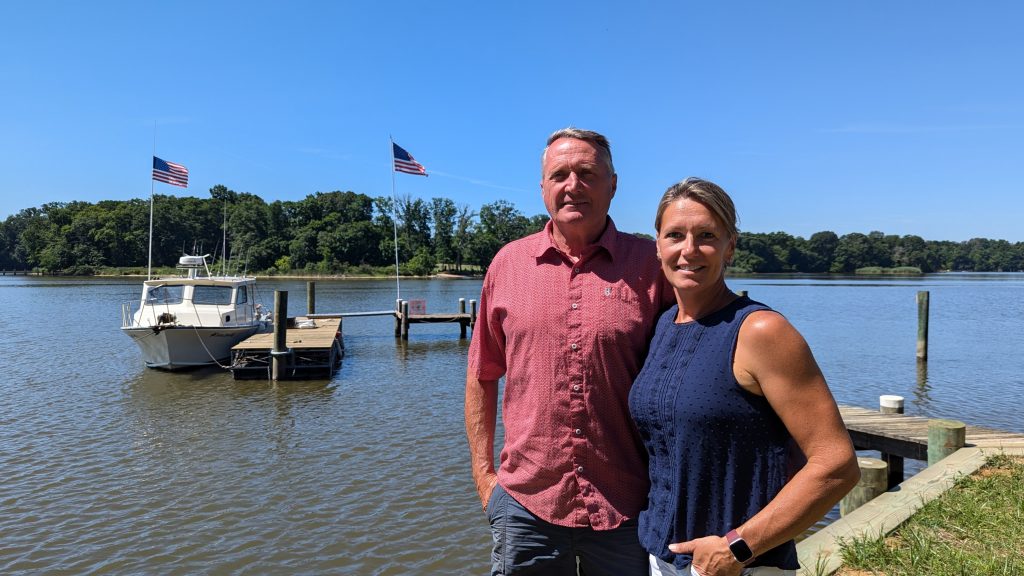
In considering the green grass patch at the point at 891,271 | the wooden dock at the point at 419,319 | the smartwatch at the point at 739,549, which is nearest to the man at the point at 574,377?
the smartwatch at the point at 739,549

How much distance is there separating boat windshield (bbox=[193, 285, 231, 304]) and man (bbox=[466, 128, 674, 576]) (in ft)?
64.7

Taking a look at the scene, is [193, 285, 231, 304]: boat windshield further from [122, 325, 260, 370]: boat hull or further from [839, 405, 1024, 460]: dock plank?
[839, 405, 1024, 460]: dock plank

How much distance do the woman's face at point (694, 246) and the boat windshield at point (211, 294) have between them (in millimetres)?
20519

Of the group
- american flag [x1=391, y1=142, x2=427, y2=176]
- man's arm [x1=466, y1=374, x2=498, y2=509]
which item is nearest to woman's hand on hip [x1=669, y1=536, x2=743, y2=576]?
man's arm [x1=466, y1=374, x2=498, y2=509]

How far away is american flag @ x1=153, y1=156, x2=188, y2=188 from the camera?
2211cm

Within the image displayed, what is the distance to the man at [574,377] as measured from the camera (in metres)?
2.38

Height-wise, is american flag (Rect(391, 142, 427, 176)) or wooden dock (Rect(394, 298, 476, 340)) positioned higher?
american flag (Rect(391, 142, 427, 176))

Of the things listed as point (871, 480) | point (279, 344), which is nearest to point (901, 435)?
point (871, 480)

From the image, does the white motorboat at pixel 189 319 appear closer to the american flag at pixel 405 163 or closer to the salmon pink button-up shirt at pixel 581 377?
the american flag at pixel 405 163

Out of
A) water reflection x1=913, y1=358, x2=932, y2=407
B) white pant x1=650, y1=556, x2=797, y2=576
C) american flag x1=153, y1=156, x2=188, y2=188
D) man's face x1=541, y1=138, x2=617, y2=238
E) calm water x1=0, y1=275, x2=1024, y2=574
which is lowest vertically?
calm water x1=0, y1=275, x2=1024, y2=574

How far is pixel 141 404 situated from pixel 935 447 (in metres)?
15.4

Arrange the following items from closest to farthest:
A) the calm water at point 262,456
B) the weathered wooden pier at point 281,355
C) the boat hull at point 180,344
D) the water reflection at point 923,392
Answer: the calm water at point 262,456 → the water reflection at point 923,392 → the weathered wooden pier at point 281,355 → the boat hull at point 180,344

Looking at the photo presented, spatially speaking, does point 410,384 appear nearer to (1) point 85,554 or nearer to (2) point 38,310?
(1) point 85,554

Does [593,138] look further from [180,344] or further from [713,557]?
[180,344]
